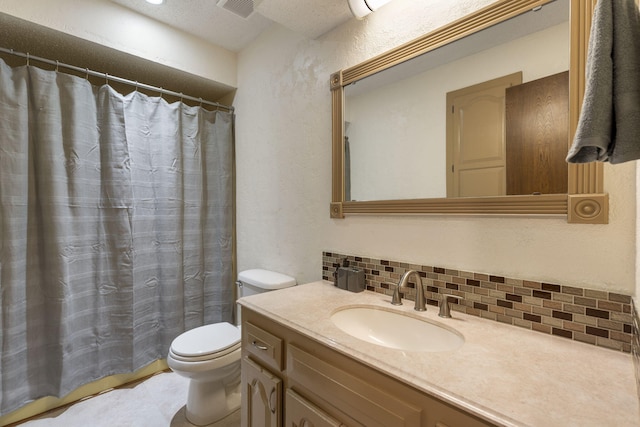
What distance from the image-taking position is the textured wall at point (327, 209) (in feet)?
2.79

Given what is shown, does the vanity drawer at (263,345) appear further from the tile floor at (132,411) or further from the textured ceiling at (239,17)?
the textured ceiling at (239,17)

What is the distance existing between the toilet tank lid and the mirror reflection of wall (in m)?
0.70

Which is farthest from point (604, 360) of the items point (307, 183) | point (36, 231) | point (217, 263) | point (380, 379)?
point (36, 231)

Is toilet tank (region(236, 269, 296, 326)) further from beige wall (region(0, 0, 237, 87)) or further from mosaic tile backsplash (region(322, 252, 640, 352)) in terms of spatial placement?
beige wall (region(0, 0, 237, 87))

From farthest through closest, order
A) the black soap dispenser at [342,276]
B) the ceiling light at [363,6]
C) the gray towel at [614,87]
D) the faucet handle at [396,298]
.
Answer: the black soap dispenser at [342,276] → the ceiling light at [363,6] → the faucet handle at [396,298] → the gray towel at [614,87]

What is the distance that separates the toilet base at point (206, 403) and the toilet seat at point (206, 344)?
0.77 feet

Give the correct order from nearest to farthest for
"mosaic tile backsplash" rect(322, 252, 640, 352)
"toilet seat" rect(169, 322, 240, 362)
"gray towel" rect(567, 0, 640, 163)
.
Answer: "gray towel" rect(567, 0, 640, 163)
"mosaic tile backsplash" rect(322, 252, 640, 352)
"toilet seat" rect(169, 322, 240, 362)

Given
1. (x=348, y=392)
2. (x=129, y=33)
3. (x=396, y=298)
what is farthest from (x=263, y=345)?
(x=129, y=33)

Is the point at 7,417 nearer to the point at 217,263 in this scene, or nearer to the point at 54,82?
the point at 217,263

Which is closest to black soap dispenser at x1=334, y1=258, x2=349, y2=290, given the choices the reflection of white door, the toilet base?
the reflection of white door

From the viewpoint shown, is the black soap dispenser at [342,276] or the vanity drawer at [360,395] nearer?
the vanity drawer at [360,395]

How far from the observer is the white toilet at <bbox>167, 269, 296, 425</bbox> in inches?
59.7

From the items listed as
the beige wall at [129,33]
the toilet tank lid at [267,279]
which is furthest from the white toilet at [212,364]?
the beige wall at [129,33]

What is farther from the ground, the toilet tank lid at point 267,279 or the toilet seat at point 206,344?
the toilet tank lid at point 267,279
